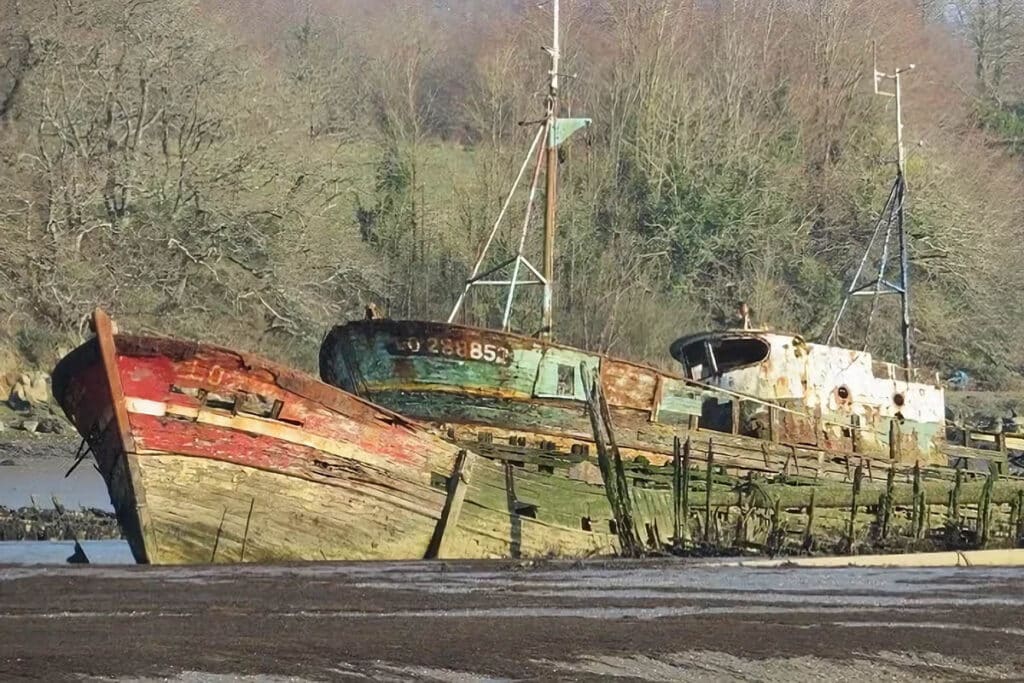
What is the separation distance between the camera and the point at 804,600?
1464cm

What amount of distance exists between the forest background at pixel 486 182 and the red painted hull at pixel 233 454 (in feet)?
78.0

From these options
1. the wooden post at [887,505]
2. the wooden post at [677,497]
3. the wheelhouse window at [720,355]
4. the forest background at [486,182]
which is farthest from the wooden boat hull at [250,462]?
the forest background at [486,182]

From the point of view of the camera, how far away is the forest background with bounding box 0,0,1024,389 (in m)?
42.6

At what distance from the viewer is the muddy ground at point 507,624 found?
1095cm

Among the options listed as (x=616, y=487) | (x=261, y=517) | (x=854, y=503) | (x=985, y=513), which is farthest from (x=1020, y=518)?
(x=261, y=517)

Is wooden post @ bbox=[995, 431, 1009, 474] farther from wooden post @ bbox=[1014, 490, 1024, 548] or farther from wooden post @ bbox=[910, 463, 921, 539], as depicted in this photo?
wooden post @ bbox=[910, 463, 921, 539]

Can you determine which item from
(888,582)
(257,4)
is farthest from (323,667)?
(257,4)

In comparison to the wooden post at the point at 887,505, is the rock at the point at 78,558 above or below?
below

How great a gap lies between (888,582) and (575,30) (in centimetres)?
4787

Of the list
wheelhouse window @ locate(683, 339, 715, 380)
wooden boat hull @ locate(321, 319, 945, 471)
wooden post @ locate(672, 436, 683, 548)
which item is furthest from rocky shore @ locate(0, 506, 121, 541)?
wheelhouse window @ locate(683, 339, 715, 380)

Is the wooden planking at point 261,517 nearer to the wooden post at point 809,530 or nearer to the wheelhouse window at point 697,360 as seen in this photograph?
the wooden post at point 809,530

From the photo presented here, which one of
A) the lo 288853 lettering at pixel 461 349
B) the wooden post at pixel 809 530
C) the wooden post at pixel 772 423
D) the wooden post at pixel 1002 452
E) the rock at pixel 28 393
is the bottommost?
the rock at pixel 28 393

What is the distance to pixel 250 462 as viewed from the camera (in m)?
18.2

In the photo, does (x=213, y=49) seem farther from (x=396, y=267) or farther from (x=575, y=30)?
(x=575, y=30)
